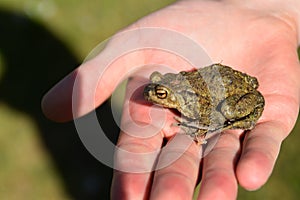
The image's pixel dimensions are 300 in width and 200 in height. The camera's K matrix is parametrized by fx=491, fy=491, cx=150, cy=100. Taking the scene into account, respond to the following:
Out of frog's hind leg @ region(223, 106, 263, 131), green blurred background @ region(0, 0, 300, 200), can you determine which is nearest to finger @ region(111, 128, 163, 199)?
frog's hind leg @ region(223, 106, 263, 131)

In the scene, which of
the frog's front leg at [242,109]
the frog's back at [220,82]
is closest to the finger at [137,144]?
the frog's back at [220,82]

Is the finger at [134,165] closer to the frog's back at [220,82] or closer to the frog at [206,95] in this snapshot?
the frog at [206,95]

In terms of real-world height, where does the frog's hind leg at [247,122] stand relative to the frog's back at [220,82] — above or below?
below

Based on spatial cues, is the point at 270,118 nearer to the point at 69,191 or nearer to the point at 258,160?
the point at 258,160

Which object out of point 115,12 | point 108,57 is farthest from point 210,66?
point 115,12

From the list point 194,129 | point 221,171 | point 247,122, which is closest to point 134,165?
point 221,171

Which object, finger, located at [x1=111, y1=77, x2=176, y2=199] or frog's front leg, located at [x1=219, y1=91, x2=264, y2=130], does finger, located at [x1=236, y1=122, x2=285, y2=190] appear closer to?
frog's front leg, located at [x1=219, y1=91, x2=264, y2=130]
